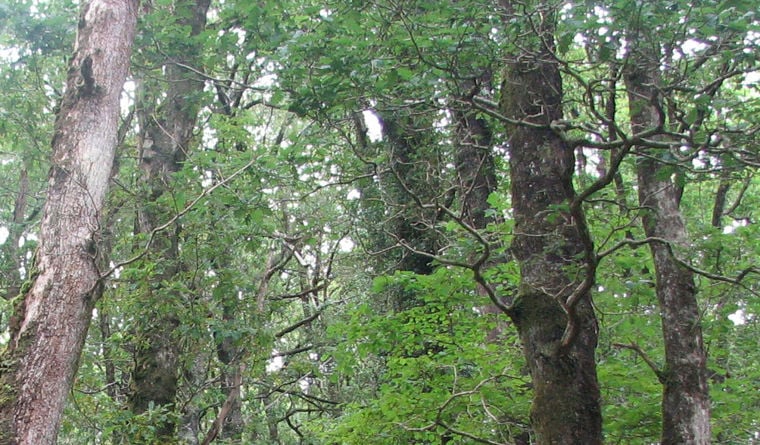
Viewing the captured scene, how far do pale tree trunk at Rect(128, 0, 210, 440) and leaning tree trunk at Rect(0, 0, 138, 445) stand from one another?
3.90 feet

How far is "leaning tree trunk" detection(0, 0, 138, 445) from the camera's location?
3.74 m

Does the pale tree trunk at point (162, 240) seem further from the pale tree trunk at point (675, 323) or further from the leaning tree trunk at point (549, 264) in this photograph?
the pale tree trunk at point (675, 323)

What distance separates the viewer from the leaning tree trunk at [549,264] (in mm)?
3201

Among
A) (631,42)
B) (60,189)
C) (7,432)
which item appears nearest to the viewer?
(631,42)

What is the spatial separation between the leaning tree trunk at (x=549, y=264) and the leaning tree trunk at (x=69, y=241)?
9.76 ft

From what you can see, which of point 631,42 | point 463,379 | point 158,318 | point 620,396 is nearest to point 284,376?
point 158,318

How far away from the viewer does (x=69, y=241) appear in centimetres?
418

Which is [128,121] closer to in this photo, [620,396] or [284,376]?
[284,376]

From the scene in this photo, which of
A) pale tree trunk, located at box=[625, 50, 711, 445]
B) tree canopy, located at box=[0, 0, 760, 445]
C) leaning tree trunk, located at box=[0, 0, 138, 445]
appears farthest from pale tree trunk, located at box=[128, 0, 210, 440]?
pale tree trunk, located at box=[625, 50, 711, 445]

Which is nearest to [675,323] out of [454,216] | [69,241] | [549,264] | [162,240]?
[549,264]

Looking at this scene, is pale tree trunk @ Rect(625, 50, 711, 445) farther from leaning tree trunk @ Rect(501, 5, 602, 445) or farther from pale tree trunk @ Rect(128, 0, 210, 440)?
pale tree trunk @ Rect(128, 0, 210, 440)

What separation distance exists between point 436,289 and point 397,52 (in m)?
2.46

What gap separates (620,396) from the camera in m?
5.59

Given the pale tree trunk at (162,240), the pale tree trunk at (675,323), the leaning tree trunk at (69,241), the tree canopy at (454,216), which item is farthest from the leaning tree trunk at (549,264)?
the pale tree trunk at (162,240)
